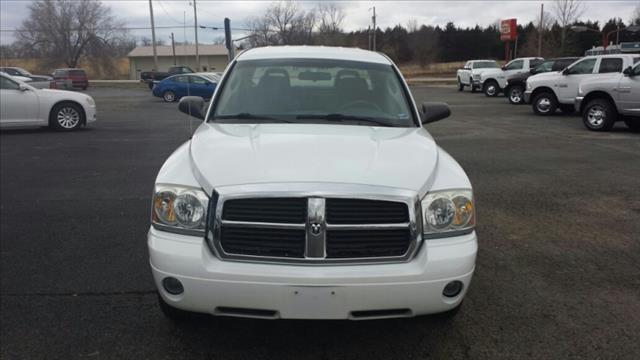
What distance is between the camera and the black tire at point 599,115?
43.4 ft

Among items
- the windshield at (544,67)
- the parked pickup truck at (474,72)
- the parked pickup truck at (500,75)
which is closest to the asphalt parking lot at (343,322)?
the windshield at (544,67)

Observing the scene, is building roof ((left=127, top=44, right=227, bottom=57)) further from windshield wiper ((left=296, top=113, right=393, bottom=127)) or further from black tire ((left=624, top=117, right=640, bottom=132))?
windshield wiper ((left=296, top=113, right=393, bottom=127))

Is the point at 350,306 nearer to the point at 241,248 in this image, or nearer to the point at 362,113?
the point at 241,248

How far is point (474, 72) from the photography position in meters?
31.8

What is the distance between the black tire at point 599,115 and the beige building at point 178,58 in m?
74.8

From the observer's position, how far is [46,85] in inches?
1032

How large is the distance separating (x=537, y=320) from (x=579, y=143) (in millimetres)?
9105

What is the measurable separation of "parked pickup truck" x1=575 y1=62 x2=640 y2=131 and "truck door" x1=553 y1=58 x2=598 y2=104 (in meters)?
2.87

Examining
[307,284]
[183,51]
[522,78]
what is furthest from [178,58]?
[307,284]

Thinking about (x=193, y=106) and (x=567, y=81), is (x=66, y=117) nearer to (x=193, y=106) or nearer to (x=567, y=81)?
(x=193, y=106)

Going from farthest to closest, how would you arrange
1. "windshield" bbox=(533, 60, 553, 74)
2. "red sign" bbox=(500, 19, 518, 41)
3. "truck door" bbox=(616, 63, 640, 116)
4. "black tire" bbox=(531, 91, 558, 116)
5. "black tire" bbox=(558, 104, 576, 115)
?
1. "red sign" bbox=(500, 19, 518, 41)
2. "windshield" bbox=(533, 60, 553, 74)
3. "black tire" bbox=(531, 91, 558, 116)
4. "black tire" bbox=(558, 104, 576, 115)
5. "truck door" bbox=(616, 63, 640, 116)

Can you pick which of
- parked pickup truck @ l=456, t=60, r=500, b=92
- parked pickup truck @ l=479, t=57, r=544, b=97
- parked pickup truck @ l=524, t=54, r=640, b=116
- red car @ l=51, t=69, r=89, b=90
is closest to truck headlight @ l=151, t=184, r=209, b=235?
parked pickup truck @ l=524, t=54, r=640, b=116

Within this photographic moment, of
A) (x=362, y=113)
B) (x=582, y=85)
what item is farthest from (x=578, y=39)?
(x=362, y=113)

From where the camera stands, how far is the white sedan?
12.9 meters
